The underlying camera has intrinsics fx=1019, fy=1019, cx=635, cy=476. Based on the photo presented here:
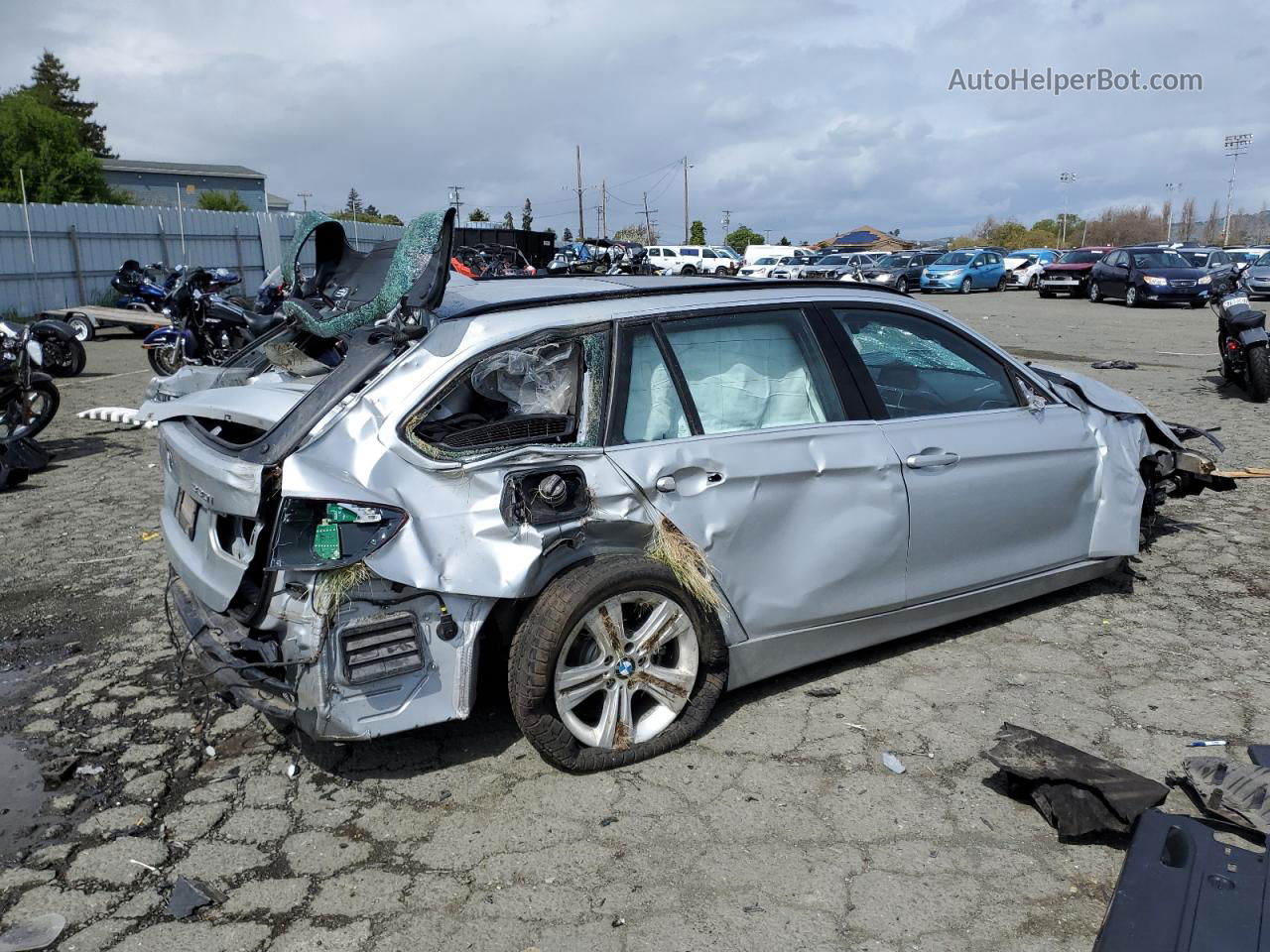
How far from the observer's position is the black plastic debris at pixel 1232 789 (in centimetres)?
305

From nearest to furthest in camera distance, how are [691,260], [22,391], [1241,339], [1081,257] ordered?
1. [22,391]
2. [1241,339]
3. [1081,257]
4. [691,260]

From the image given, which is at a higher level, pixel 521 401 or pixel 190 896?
pixel 521 401

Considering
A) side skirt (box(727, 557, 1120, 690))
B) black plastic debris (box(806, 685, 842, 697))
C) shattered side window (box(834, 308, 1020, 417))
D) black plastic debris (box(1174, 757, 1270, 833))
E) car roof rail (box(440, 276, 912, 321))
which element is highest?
car roof rail (box(440, 276, 912, 321))

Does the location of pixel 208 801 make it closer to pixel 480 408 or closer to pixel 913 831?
pixel 480 408

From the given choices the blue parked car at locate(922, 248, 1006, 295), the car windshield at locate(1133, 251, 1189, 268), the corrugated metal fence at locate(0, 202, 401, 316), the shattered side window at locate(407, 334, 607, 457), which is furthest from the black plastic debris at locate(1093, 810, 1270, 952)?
the blue parked car at locate(922, 248, 1006, 295)

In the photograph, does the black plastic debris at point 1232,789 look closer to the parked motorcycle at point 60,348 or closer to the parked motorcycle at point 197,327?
the parked motorcycle at point 197,327

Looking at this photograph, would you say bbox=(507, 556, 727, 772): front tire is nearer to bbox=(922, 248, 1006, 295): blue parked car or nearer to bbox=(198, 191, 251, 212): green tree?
bbox=(922, 248, 1006, 295): blue parked car

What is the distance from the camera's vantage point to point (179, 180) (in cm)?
7531

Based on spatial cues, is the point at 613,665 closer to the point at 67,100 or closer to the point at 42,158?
the point at 42,158

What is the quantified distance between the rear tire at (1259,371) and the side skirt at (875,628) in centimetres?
741

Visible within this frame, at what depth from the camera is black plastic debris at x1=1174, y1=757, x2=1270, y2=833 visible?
3051 millimetres

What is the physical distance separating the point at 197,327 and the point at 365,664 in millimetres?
10872

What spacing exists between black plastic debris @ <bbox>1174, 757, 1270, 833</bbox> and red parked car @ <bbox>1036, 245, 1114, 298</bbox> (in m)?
30.6

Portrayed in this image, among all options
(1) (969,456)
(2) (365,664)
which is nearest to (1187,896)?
(1) (969,456)
